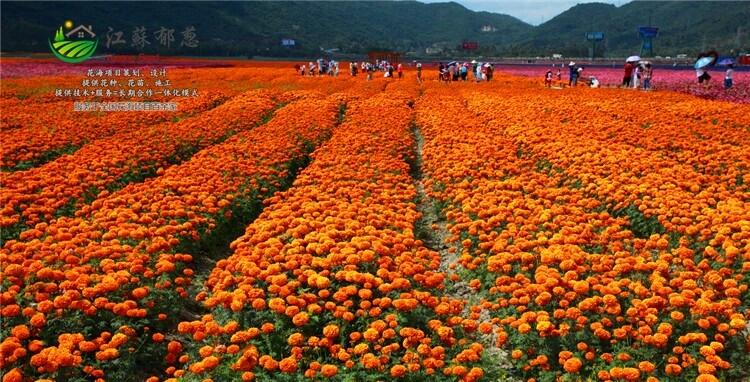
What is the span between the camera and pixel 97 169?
10852 millimetres

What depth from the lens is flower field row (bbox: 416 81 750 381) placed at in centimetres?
514

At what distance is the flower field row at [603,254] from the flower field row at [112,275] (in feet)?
11.7

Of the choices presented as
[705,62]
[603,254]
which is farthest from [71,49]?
[705,62]

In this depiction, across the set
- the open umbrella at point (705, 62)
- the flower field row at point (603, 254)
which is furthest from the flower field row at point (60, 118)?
the open umbrella at point (705, 62)

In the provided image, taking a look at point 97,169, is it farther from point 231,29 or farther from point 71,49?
point 231,29

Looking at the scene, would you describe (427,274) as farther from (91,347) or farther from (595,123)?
(595,123)

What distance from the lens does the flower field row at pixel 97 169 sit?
28.4ft

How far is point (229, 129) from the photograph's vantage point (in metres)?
16.8

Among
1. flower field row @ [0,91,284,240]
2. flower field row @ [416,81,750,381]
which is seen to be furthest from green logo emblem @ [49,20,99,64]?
flower field row @ [416,81,750,381]

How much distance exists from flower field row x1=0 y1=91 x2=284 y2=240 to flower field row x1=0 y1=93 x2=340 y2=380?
0.80 m

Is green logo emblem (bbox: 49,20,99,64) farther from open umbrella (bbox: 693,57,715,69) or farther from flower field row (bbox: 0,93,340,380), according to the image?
open umbrella (bbox: 693,57,715,69)

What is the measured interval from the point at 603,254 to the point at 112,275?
5.75 metres

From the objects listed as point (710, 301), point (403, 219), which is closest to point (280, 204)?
point (403, 219)

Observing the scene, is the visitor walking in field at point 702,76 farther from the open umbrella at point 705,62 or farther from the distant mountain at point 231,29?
the distant mountain at point 231,29
